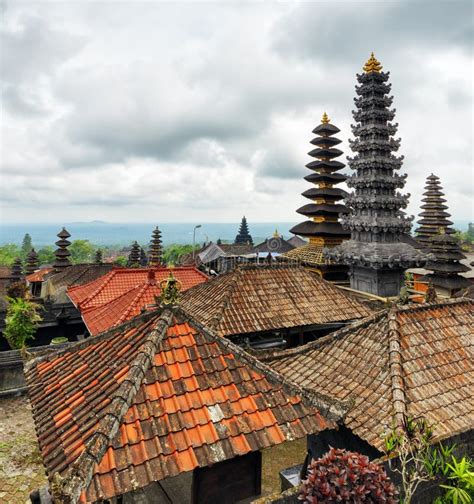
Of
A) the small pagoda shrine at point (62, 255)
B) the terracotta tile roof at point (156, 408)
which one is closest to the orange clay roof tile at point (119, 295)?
the terracotta tile roof at point (156, 408)

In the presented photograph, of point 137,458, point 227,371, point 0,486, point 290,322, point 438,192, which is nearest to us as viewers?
point 137,458

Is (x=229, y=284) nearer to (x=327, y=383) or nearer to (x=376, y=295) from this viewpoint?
(x=327, y=383)

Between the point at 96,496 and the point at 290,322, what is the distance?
9.70 metres

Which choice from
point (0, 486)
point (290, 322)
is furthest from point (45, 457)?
point (290, 322)

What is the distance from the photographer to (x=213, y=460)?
484 centimetres

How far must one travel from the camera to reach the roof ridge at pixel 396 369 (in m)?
6.66

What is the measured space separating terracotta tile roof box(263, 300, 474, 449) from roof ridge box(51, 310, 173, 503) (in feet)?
13.8

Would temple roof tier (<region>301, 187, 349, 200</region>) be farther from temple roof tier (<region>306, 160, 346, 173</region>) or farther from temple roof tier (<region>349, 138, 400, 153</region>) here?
temple roof tier (<region>349, 138, 400, 153</region>)

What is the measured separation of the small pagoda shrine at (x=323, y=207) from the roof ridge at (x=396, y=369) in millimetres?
18048

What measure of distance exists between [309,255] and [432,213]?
2157cm

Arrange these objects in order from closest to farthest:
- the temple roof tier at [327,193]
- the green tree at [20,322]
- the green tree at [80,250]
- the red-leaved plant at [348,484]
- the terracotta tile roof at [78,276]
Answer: the red-leaved plant at [348,484] < the green tree at [20,322] < the temple roof tier at [327,193] < the terracotta tile roof at [78,276] < the green tree at [80,250]

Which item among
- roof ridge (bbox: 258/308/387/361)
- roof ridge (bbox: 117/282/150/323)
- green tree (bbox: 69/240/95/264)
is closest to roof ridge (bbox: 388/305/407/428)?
roof ridge (bbox: 258/308/387/361)

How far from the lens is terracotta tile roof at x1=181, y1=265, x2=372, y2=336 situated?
41.9 feet

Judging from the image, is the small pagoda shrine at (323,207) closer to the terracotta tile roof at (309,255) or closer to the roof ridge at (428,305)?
the terracotta tile roof at (309,255)
